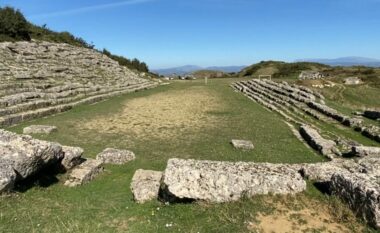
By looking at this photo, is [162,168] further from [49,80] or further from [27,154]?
[49,80]

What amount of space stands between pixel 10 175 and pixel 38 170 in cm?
162

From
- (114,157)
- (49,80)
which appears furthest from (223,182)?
(49,80)

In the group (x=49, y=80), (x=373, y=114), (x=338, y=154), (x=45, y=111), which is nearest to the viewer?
(x=338, y=154)

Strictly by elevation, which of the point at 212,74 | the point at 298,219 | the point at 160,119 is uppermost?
the point at 298,219

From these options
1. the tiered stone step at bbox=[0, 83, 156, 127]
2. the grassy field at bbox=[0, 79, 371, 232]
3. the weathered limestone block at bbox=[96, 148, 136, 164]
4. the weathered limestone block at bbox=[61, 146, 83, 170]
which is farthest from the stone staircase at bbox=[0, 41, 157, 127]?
the weathered limestone block at bbox=[61, 146, 83, 170]

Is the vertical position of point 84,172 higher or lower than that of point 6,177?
lower

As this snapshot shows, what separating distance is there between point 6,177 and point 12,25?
48785 mm

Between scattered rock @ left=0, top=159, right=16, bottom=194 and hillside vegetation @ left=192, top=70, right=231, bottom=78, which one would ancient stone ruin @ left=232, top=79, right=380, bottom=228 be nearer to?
scattered rock @ left=0, top=159, right=16, bottom=194

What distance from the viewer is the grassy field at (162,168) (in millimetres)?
8578

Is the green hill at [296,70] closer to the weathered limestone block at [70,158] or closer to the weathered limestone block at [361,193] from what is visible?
the weathered limestone block at [361,193]

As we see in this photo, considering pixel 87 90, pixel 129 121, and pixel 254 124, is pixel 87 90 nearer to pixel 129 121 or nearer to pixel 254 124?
pixel 129 121

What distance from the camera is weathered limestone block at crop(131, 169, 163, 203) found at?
10.3 m

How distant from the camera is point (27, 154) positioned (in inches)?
416

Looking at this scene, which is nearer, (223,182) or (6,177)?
(6,177)
